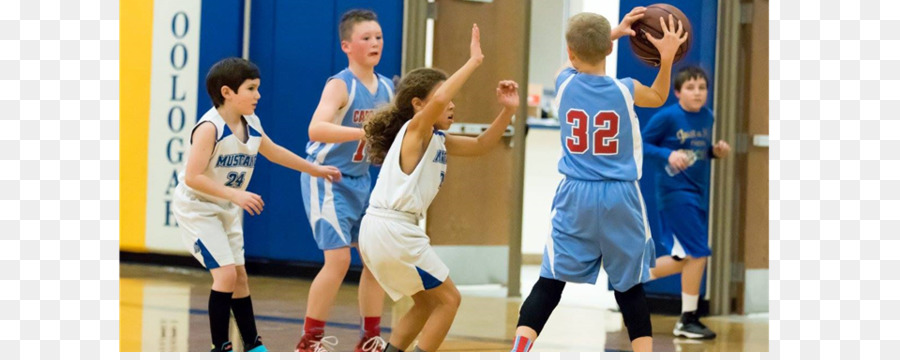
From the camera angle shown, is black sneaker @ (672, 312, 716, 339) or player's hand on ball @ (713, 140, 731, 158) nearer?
Result: black sneaker @ (672, 312, 716, 339)

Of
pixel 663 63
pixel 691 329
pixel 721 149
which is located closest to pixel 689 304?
pixel 691 329

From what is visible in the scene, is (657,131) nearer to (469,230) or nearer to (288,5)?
(469,230)

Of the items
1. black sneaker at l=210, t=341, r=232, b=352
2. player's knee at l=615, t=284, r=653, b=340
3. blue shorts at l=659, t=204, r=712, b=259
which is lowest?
black sneaker at l=210, t=341, r=232, b=352

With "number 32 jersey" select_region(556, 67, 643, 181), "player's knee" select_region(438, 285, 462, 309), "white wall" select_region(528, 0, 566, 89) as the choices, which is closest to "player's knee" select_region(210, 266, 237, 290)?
"player's knee" select_region(438, 285, 462, 309)

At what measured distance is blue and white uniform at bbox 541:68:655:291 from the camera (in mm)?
4207

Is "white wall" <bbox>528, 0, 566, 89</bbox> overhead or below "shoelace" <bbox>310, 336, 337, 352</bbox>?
overhead

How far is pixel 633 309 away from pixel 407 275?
→ 0.79m

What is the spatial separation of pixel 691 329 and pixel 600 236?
201cm

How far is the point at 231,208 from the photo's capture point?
15.5 ft

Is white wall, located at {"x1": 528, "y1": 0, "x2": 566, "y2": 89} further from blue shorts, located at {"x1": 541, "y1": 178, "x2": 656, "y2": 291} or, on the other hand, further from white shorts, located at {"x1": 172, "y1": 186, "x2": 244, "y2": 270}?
blue shorts, located at {"x1": 541, "y1": 178, "x2": 656, "y2": 291}

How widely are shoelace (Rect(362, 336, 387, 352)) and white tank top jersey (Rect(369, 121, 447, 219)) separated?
0.85 metres

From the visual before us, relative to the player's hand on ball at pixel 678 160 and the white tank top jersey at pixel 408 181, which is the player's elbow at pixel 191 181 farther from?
the player's hand on ball at pixel 678 160

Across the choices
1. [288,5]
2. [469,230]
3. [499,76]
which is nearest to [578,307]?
[469,230]

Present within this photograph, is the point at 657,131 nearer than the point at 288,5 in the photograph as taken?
Yes
